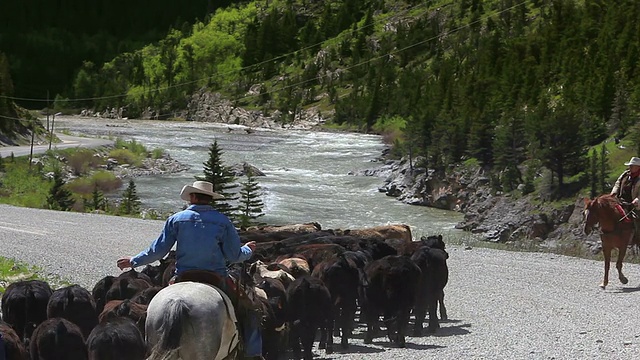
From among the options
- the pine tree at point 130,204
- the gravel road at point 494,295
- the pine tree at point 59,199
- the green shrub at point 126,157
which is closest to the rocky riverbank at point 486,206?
the gravel road at point 494,295

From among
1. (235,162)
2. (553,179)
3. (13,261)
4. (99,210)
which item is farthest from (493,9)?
(13,261)

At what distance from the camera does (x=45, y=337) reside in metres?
10.6

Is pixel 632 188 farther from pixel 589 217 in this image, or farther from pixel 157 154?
pixel 157 154

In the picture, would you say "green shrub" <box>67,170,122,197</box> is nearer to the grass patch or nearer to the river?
the river

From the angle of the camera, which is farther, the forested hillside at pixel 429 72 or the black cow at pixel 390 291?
the forested hillside at pixel 429 72

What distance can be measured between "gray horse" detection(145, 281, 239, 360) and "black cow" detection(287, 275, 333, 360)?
4561 mm

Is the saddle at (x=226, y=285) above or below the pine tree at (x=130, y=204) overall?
above

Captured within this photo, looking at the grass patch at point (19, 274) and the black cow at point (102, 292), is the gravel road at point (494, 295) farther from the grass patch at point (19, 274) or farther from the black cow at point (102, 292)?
the black cow at point (102, 292)

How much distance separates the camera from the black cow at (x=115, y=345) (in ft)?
33.3

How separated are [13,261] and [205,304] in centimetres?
1308

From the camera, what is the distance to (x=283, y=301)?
13797mm

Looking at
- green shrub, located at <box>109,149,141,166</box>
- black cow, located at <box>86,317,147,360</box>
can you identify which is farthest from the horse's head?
green shrub, located at <box>109,149,141,166</box>

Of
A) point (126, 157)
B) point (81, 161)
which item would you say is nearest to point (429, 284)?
point (81, 161)

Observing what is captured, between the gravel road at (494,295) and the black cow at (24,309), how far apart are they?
4.03m
